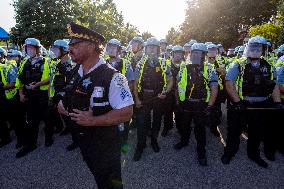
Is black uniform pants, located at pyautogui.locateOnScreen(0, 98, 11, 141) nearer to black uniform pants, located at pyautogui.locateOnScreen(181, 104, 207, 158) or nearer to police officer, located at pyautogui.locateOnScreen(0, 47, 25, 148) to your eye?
police officer, located at pyautogui.locateOnScreen(0, 47, 25, 148)

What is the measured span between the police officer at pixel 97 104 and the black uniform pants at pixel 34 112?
3.64 meters

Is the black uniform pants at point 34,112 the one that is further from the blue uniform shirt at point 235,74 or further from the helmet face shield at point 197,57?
the blue uniform shirt at point 235,74

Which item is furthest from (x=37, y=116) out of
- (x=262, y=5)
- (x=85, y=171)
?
(x=262, y=5)

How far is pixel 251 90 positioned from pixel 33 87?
15.3ft

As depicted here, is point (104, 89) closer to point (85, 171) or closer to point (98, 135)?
point (98, 135)

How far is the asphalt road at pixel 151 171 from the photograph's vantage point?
492cm

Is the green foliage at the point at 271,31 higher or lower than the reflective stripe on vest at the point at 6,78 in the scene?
higher

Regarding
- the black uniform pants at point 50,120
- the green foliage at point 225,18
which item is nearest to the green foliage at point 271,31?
the black uniform pants at point 50,120

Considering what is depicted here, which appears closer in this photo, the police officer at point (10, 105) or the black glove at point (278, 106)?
the black glove at point (278, 106)

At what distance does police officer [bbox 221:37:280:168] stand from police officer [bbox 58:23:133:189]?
3282 millimetres

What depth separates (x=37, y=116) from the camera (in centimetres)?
649

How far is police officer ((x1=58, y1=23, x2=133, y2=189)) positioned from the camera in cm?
281

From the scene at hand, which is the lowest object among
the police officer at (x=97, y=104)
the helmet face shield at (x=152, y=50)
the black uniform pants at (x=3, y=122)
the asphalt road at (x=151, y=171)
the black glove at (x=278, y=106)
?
the asphalt road at (x=151, y=171)

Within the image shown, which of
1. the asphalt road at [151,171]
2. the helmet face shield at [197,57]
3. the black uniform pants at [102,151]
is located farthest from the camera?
the helmet face shield at [197,57]
